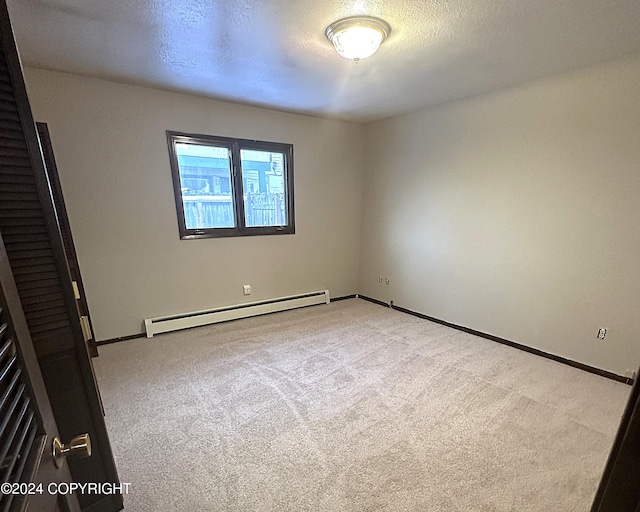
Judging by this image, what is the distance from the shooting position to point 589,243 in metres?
2.48

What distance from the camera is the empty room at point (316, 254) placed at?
3.97 ft

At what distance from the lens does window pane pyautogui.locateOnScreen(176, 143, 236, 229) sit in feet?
10.6

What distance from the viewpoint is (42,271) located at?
1.03 metres

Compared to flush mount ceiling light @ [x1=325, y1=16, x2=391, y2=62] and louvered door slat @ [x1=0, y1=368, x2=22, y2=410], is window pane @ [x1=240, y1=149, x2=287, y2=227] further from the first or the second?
louvered door slat @ [x1=0, y1=368, x2=22, y2=410]

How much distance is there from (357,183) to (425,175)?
108cm

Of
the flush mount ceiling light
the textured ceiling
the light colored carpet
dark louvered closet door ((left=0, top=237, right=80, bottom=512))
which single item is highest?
the textured ceiling

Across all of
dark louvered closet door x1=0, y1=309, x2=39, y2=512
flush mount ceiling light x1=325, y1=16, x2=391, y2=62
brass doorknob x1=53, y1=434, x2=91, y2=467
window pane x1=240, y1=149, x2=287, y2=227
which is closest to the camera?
dark louvered closet door x1=0, y1=309, x2=39, y2=512

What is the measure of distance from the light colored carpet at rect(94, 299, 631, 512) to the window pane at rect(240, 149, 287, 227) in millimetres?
1501

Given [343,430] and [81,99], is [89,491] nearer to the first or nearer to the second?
[343,430]

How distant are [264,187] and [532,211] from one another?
2.84m

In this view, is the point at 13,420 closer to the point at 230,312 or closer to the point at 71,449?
the point at 71,449

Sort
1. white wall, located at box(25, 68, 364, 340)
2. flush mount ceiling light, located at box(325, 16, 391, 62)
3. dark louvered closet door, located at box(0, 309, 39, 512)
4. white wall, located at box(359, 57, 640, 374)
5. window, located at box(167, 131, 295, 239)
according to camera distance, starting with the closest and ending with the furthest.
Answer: dark louvered closet door, located at box(0, 309, 39, 512) → flush mount ceiling light, located at box(325, 16, 391, 62) → white wall, located at box(359, 57, 640, 374) → white wall, located at box(25, 68, 364, 340) → window, located at box(167, 131, 295, 239)

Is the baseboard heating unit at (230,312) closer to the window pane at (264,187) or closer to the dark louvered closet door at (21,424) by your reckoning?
the window pane at (264,187)

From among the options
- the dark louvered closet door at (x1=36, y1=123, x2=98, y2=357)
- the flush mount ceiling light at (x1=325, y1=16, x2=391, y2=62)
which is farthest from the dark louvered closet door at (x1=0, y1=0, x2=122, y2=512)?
the flush mount ceiling light at (x1=325, y1=16, x2=391, y2=62)
